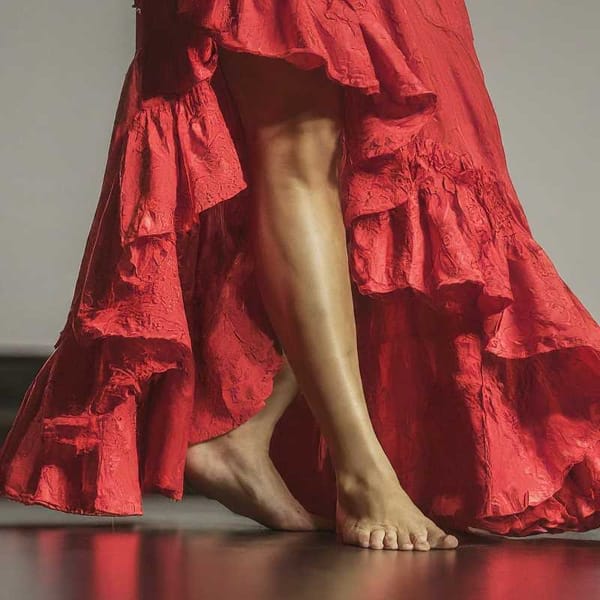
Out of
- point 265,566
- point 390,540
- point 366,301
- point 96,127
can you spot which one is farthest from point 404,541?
point 96,127

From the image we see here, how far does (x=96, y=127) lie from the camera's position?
7.61 ft

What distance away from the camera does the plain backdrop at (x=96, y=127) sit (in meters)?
2.14

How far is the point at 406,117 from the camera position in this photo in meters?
1.17

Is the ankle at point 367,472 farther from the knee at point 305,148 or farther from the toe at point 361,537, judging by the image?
the knee at point 305,148

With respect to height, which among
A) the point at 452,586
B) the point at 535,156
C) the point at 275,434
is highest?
the point at 535,156

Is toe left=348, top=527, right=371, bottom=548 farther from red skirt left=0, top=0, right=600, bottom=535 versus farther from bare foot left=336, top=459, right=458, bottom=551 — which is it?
red skirt left=0, top=0, right=600, bottom=535

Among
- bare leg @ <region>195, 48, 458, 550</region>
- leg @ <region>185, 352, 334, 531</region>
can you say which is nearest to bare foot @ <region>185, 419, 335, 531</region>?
leg @ <region>185, 352, 334, 531</region>

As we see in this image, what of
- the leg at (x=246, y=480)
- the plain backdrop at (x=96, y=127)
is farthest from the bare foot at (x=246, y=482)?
the plain backdrop at (x=96, y=127)

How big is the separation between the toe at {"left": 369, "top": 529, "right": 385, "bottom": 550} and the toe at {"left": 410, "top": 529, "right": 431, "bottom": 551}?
0.02m

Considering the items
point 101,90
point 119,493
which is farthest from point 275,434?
point 101,90

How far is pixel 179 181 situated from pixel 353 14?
0.71 ft

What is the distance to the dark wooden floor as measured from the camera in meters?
0.87

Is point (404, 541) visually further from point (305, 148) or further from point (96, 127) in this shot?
point (96, 127)

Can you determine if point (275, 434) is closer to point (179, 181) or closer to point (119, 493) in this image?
point (119, 493)
